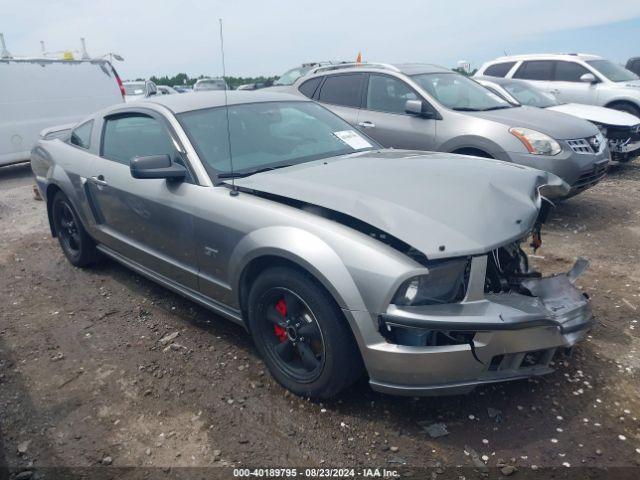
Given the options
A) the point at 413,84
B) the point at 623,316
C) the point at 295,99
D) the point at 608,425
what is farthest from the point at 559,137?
the point at 608,425

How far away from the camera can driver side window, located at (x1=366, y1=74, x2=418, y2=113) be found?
6.06 meters

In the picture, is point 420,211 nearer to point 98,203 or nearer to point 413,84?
point 98,203

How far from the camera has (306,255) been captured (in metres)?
2.49

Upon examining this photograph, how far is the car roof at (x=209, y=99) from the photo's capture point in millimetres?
3604

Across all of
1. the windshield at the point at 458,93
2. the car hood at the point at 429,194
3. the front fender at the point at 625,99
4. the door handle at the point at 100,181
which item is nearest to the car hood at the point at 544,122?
the windshield at the point at 458,93

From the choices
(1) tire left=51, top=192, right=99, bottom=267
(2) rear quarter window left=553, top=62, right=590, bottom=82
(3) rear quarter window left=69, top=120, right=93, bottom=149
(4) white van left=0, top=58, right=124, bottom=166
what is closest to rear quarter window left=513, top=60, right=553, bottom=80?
(2) rear quarter window left=553, top=62, right=590, bottom=82

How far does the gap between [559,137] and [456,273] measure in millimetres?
3783

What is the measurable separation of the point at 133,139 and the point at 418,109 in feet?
10.4

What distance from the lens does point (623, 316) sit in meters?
3.57

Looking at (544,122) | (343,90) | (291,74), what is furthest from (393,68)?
(291,74)

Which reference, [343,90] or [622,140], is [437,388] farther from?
[622,140]

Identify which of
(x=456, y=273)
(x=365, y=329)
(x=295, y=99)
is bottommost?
(x=365, y=329)

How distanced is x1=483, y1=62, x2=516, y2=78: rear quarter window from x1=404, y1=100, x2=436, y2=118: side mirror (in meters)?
5.90

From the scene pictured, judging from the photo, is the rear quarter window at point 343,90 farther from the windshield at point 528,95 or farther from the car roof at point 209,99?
the windshield at point 528,95
